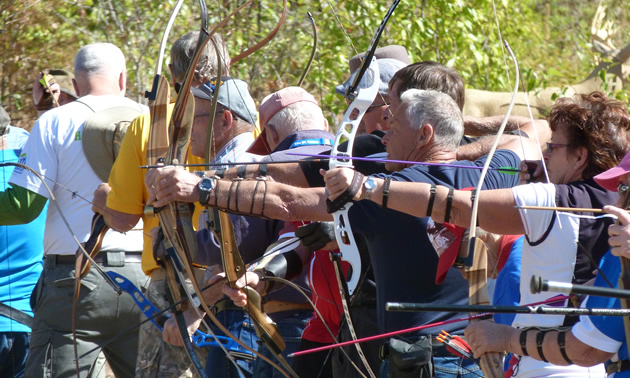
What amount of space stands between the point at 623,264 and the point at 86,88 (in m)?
2.90

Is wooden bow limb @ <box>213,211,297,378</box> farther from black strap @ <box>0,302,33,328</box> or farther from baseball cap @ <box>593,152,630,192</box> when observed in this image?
black strap @ <box>0,302,33,328</box>

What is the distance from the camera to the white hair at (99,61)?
14.0ft

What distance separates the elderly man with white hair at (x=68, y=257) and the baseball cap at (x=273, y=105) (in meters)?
0.77

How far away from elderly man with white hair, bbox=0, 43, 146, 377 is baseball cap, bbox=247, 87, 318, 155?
77 centimetres

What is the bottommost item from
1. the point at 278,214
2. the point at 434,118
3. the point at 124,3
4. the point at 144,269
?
the point at 144,269

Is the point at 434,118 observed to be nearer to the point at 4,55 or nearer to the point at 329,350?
the point at 329,350

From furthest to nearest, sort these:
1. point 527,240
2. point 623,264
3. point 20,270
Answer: point 20,270 < point 527,240 < point 623,264

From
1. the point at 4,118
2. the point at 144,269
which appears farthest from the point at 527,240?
the point at 4,118

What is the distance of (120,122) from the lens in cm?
389

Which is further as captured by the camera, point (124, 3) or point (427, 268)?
point (124, 3)

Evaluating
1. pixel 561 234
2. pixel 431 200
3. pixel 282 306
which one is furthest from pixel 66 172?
pixel 561 234

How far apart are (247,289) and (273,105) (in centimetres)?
90

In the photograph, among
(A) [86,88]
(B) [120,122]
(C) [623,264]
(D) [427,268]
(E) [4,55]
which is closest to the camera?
(C) [623,264]

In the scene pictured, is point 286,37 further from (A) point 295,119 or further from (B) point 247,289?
(B) point 247,289
